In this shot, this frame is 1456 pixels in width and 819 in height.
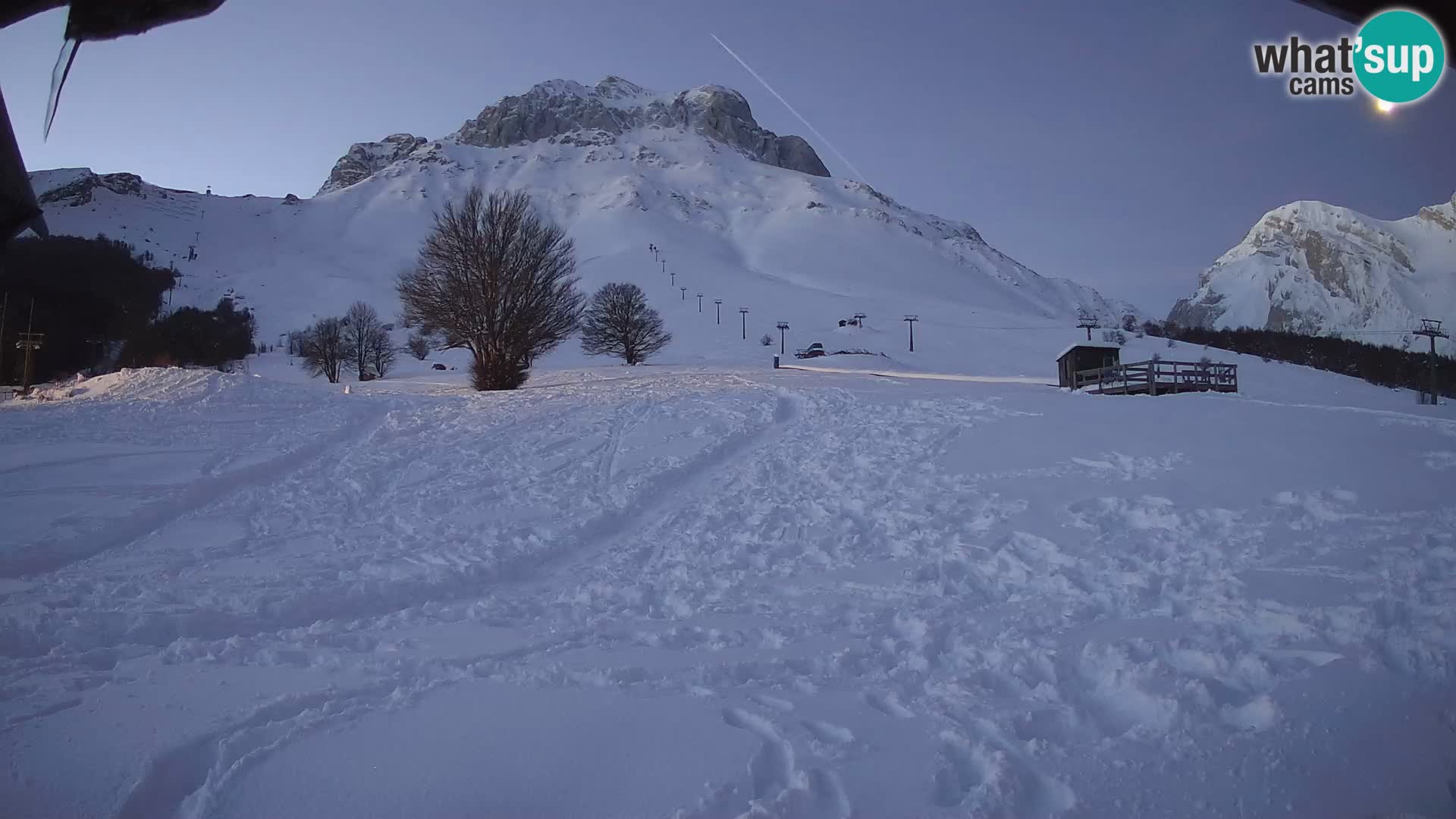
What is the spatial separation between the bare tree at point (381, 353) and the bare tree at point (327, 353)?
8.67 ft

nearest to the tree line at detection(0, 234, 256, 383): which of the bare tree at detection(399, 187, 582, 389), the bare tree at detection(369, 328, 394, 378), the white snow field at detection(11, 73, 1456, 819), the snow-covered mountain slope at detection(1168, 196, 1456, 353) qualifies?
the white snow field at detection(11, 73, 1456, 819)

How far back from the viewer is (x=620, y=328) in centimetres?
5597

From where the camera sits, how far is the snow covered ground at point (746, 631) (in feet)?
12.5

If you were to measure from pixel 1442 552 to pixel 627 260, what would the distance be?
5918 inches

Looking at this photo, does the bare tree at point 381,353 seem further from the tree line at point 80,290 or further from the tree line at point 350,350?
the tree line at point 80,290

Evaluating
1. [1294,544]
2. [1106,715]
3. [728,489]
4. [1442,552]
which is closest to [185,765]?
[1106,715]

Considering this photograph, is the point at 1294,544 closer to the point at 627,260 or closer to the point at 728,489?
the point at 728,489

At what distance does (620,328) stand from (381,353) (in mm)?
30131

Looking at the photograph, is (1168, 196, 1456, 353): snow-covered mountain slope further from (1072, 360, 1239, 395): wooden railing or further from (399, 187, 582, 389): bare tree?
(399, 187, 582, 389): bare tree

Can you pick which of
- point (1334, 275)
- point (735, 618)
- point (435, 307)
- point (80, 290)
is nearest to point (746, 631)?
point (735, 618)

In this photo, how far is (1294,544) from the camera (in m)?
7.56

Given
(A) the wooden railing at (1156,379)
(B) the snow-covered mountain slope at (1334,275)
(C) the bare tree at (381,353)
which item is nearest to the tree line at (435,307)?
(C) the bare tree at (381,353)

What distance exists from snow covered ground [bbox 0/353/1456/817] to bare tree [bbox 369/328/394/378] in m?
59.8

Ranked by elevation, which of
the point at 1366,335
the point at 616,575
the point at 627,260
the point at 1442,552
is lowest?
the point at 616,575
